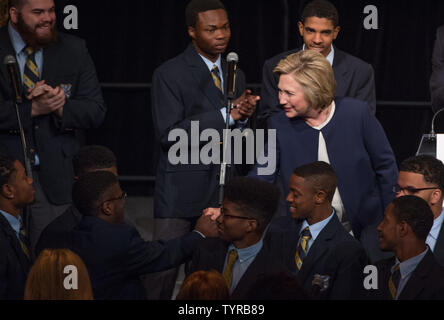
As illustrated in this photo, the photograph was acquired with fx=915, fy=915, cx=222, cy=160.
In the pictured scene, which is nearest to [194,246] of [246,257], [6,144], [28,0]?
[246,257]

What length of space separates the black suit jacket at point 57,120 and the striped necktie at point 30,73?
38 mm

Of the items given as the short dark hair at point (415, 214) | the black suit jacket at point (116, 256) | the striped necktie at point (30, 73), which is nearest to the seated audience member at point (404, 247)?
the short dark hair at point (415, 214)

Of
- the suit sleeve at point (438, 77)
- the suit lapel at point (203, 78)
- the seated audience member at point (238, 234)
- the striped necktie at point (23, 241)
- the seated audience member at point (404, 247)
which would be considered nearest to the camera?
the seated audience member at point (404, 247)

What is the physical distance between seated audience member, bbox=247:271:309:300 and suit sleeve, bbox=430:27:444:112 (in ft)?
7.38

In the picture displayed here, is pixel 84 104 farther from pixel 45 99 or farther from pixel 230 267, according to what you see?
pixel 230 267

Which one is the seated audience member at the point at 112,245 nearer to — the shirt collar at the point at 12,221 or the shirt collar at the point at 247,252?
the shirt collar at the point at 247,252

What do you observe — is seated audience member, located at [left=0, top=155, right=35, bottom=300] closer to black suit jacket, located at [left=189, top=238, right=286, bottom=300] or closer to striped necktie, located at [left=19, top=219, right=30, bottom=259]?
striped necktie, located at [left=19, top=219, right=30, bottom=259]

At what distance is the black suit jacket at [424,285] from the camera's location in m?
3.68

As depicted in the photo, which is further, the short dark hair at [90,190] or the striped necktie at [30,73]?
the striped necktie at [30,73]

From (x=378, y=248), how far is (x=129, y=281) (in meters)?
1.22
